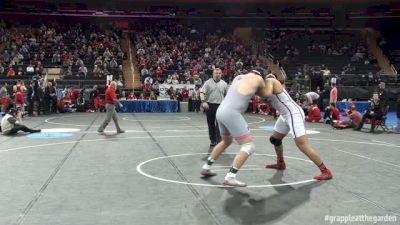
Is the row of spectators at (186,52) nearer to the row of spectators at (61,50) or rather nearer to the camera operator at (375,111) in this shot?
the row of spectators at (61,50)

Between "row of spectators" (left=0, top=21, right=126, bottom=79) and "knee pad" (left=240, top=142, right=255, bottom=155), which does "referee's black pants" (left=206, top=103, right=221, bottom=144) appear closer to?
"knee pad" (left=240, top=142, right=255, bottom=155)

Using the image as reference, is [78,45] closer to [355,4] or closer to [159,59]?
[159,59]

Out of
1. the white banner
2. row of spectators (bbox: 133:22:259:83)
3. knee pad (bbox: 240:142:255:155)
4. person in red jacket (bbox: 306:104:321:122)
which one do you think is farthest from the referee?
row of spectators (bbox: 133:22:259:83)

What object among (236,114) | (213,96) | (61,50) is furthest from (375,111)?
(61,50)

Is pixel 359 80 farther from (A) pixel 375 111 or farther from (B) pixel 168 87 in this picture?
(A) pixel 375 111

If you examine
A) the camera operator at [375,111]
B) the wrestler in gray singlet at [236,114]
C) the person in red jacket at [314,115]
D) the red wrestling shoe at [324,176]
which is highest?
the wrestler in gray singlet at [236,114]

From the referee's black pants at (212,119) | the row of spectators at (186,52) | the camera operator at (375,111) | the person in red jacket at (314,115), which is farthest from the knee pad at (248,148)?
the row of spectators at (186,52)

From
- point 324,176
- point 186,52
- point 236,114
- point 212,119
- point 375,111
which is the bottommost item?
point 324,176

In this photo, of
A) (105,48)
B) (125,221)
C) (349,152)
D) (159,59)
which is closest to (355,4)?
(159,59)

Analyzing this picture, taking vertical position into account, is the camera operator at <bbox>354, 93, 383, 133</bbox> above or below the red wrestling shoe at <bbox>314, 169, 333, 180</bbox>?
above

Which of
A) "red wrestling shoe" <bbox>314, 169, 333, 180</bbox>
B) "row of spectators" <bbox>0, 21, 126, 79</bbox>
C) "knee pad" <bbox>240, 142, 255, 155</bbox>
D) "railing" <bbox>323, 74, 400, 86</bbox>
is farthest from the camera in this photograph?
"row of spectators" <bbox>0, 21, 126, 79</bbox>

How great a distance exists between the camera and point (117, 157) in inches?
339

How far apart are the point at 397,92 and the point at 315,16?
1437 centimetres

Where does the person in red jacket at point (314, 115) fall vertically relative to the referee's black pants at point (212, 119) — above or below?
below
